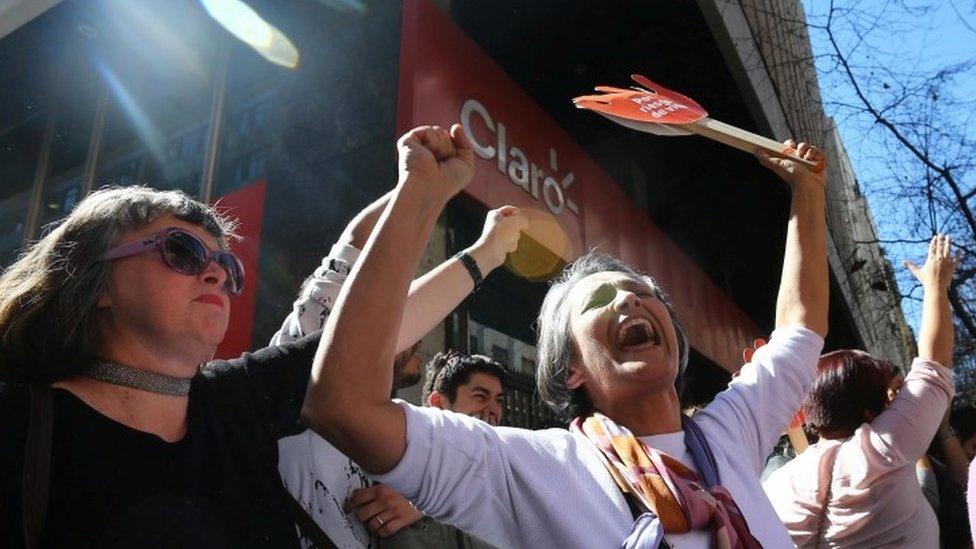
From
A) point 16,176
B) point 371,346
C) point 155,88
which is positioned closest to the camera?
point 371,346

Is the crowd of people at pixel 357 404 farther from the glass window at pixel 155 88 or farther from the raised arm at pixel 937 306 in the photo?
the glass window at pixel 155 88

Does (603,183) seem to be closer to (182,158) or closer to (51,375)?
(182,158)

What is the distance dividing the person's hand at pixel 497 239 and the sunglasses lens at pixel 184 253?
76 cm

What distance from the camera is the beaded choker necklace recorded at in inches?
54.9

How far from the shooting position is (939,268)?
8.81 ft

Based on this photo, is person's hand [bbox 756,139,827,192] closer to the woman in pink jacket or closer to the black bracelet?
the woman in pink jacket

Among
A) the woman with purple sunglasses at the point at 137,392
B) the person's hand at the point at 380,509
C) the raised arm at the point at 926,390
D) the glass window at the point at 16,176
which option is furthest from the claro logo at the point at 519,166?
the glass window at the point at 16,176

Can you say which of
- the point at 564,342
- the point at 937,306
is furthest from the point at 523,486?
the point at 937,306

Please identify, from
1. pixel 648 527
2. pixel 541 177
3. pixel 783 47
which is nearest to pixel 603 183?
pixel 541 177

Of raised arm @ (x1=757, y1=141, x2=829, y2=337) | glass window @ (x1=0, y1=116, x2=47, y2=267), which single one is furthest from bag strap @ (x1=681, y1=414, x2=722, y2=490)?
glass window @ (x1=0, y1=116, x2=47, y2=267)

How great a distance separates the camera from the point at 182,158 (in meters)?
6.45

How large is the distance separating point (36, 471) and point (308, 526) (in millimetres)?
513

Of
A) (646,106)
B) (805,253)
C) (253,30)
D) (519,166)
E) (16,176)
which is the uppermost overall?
(253,30)

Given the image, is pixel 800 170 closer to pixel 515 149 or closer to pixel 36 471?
pixel 36 471
